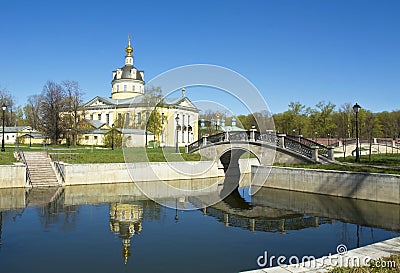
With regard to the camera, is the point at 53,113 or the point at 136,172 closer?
the point at 136,172

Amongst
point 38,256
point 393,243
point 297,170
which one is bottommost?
point 38,256

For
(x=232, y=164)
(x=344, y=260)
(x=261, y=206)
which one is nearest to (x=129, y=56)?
(x=232, y=164)

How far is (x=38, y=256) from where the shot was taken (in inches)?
453

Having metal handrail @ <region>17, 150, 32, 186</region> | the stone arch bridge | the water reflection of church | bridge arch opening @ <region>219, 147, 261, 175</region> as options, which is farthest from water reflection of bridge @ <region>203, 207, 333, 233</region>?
bridge arch opening @ <region>219, 147, 261, 175</region>

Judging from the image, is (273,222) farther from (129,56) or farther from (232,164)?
(129,56)

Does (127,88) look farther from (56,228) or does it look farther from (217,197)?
(56,228)

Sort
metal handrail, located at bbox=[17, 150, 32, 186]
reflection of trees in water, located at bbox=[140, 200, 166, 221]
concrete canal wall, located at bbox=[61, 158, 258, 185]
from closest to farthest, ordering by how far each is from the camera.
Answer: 1. reflection of trees in water, located at bbox=[140, 200, 166, 221]
2. metal handrail, located at bbox=[17, 150, 32, 186]
3. concrete canal wall, located at bbox=[61, 158, 258, 185]

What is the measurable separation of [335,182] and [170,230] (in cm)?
1164

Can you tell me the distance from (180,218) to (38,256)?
298 inches

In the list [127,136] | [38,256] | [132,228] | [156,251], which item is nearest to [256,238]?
[156,251]

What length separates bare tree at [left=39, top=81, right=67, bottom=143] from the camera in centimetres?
4775

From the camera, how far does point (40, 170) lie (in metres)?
26.8

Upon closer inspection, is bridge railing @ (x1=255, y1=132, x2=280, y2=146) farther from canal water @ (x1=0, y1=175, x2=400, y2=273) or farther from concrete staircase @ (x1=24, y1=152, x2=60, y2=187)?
concrete staircase @ (x1=24, y1=152, x2=60, y2=187)

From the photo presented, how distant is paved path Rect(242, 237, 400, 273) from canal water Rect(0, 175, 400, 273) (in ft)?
8.71
